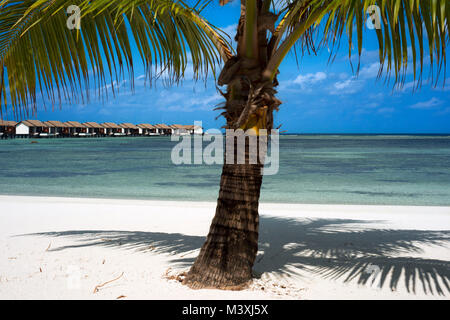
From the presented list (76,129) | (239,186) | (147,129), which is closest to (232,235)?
(239,186)

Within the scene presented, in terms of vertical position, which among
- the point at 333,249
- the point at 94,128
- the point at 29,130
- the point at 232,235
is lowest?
the point at 333,249

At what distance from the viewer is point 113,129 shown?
12531cm

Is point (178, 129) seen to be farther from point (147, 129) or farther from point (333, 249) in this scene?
point (333, 249)

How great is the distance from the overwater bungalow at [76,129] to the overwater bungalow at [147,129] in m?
20.8

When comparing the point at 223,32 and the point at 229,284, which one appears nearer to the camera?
the point at 229,284

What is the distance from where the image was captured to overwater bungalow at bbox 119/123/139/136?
125125 millimetres

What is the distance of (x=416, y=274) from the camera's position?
3.54 metres

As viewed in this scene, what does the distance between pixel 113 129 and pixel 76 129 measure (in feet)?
53.0

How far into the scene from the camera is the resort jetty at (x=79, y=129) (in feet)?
301

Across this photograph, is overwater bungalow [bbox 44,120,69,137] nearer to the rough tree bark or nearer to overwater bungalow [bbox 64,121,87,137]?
overwater bungalow [bbox 64,121,87,137]

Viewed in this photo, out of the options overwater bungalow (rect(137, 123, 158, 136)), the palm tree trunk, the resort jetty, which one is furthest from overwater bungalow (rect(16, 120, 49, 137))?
the palm tree trunk
